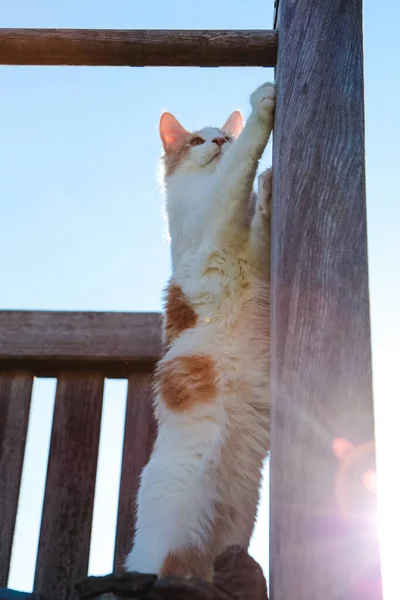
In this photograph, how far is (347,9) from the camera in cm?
234

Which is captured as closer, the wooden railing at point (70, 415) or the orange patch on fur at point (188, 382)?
the orange patch on fur at point (188, 382)

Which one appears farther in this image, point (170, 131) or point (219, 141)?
point (170, 131)

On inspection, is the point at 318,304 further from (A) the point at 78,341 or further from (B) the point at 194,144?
(B) the point at 194,144

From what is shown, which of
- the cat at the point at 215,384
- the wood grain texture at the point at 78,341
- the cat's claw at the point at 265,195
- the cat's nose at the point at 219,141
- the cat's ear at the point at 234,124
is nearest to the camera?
the cat at the point at 215,384

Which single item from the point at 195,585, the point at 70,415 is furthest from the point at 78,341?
the point at 195,585

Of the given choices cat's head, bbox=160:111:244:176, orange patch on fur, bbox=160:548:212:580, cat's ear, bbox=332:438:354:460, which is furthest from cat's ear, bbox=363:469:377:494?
cat's head, bbox=160:111:244:176

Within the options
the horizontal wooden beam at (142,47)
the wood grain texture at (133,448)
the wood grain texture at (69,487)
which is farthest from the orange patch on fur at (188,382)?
the horizontal wooden beam at (142,47)

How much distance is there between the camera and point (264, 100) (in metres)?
2.78

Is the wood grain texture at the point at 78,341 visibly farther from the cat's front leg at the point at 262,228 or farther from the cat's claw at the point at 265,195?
the cat's claw at the point at 265,195

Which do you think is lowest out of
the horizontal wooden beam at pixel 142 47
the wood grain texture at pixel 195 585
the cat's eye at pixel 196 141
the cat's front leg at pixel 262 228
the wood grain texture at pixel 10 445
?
the wood grain texture at pixel 195 585

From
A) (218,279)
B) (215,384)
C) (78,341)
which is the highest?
(218,279)

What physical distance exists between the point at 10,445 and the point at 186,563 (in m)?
0.98

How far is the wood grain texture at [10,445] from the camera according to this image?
9.87 feet

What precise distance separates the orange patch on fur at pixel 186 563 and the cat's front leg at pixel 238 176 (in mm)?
1218
